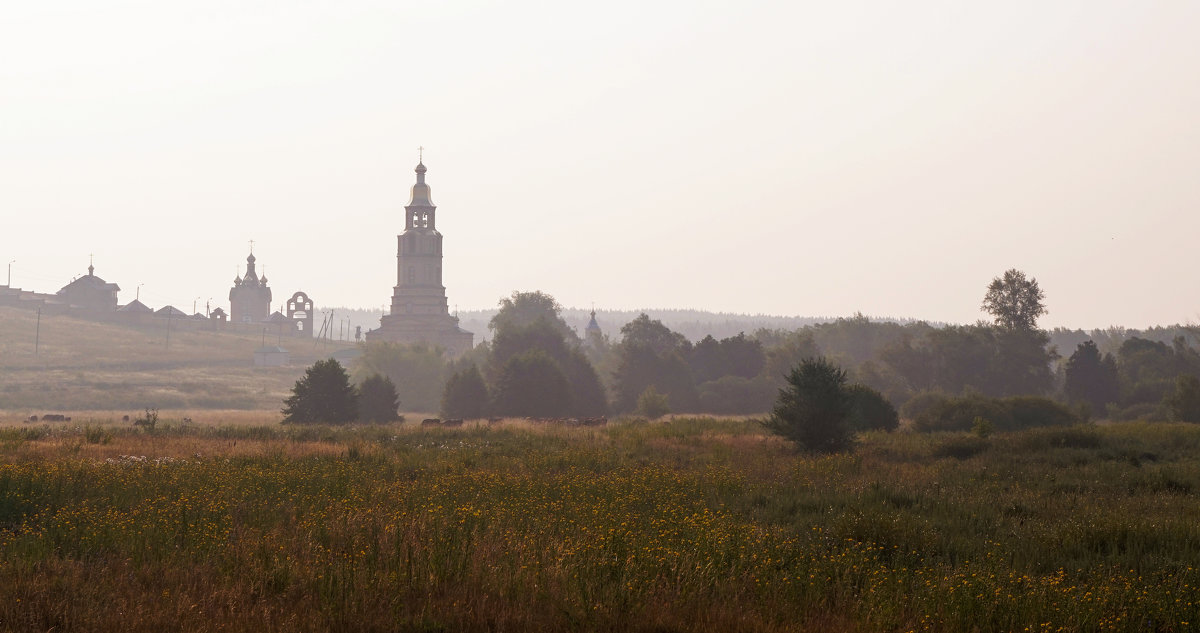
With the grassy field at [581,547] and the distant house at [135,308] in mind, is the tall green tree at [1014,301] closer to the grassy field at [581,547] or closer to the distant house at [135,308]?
the grassy field at [581,547]

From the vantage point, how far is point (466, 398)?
57406 millimetres

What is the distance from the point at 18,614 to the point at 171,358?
11371 cm

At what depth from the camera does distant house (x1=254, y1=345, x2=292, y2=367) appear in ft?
386

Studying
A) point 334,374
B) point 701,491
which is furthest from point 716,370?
point 701,491

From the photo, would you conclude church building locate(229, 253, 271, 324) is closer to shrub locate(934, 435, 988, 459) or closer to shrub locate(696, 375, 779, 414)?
shrub locate(696, 375, 779, 414)

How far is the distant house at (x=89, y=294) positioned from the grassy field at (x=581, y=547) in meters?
134

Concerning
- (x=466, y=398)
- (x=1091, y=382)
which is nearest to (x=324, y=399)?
(x=466, y=398)

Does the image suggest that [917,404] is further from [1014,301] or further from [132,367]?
[132,367]

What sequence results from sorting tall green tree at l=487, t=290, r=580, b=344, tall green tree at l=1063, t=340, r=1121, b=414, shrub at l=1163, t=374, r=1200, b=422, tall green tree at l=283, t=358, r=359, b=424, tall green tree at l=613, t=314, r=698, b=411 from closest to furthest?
tall green tree at l=283, t=358, r=359, b=424
shrub at l=1163, t=374, r=1200, b=422
tall green tree at l=1063, t=340, r=1121, b=414
tall green tree at l=613, t=314, r=698, b=411
tall green tree at l=487, t=290, r=580, b=344

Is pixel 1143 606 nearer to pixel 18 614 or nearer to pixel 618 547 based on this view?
pixel 618 547

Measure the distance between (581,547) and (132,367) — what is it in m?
107

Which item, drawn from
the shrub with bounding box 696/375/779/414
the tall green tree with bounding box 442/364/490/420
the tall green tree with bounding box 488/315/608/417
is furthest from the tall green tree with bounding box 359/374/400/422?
the shrub with bounding box 696/375/779/414

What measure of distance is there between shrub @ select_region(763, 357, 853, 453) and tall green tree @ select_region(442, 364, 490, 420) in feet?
98.7

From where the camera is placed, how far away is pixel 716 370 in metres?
76.6
